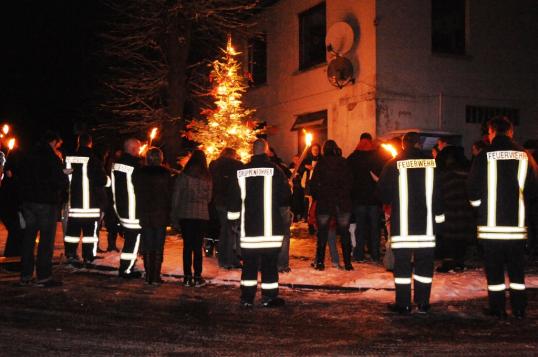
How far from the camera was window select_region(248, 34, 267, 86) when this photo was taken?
2559 centimetres

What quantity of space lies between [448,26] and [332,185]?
36.1ft

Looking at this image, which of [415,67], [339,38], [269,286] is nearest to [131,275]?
[269,286]

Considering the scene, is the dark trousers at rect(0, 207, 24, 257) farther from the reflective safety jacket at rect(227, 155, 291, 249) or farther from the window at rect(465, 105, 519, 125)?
the window at rect(465, 105, 519, 125)

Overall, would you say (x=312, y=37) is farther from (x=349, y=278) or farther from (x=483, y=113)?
(x=349, y=278)

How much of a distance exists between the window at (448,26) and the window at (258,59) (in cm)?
723

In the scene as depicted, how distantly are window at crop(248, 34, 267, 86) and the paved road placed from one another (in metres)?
16.8

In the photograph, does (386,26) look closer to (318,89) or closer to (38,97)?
(318,89)

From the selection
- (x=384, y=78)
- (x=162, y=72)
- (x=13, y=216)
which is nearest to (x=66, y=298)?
(x=13, y=216)

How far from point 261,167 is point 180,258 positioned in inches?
173

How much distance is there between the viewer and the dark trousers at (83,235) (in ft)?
38.1

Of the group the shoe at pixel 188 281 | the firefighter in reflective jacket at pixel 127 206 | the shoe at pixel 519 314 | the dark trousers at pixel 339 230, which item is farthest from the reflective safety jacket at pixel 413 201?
the firefighter in reflective jacket at pixel 127 206

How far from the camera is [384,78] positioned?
1903 centimetres

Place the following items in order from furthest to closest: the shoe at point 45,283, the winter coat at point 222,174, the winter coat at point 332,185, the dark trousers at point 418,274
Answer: the winter coat at point 222,174 < the winter coat at point 332,185 < the shoe at point 45,283 < the dark trousers at point 418,274

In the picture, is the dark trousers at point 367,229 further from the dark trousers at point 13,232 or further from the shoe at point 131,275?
the dark trousers at point 13,232
